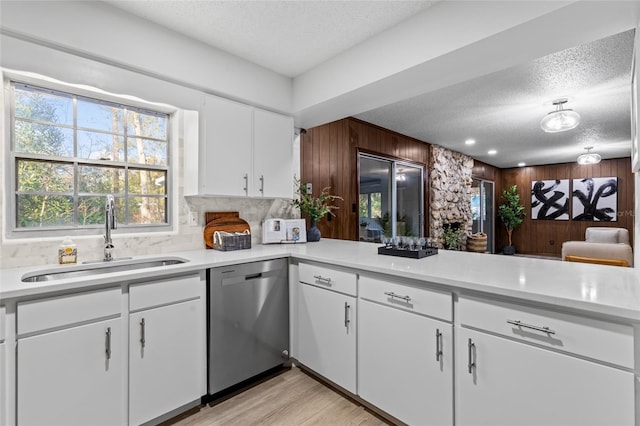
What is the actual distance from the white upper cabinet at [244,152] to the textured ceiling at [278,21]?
45 centimetres

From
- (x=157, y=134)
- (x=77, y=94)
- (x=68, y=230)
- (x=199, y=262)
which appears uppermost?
(x=77, y=94)

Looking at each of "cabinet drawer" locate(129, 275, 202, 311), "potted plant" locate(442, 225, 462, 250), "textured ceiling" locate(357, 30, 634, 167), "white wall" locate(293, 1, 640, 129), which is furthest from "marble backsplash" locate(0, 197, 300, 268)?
"potted plant" locate(442, 225, 462, 250)

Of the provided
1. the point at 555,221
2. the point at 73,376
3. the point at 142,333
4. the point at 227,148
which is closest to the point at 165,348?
the point at 142,333

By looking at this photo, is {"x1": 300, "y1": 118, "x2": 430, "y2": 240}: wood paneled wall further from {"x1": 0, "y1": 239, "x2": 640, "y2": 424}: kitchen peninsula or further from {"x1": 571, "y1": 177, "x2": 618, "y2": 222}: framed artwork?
{"x1": 571, "y1": 177, "x2": 618, "y2": 222}: framed artwork

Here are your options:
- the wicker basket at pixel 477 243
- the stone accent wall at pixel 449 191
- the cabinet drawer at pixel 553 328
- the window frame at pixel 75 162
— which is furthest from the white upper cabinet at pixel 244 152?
the wicker basket at pixel 477 243

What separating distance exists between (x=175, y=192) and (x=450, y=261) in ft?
6.74

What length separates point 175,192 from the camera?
2.42 m

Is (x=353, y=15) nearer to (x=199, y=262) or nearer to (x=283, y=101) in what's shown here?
(x=283, y=101)

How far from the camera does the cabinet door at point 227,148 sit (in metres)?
2.32

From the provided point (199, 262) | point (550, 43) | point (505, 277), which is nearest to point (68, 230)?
point (199, 262)

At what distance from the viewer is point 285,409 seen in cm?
192

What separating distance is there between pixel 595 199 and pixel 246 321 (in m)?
9.13

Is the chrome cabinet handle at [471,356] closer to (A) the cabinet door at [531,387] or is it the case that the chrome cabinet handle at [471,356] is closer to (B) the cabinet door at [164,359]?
(A) the cabinet door at [531,387]

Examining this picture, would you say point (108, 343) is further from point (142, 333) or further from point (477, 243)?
point (477, 243)
